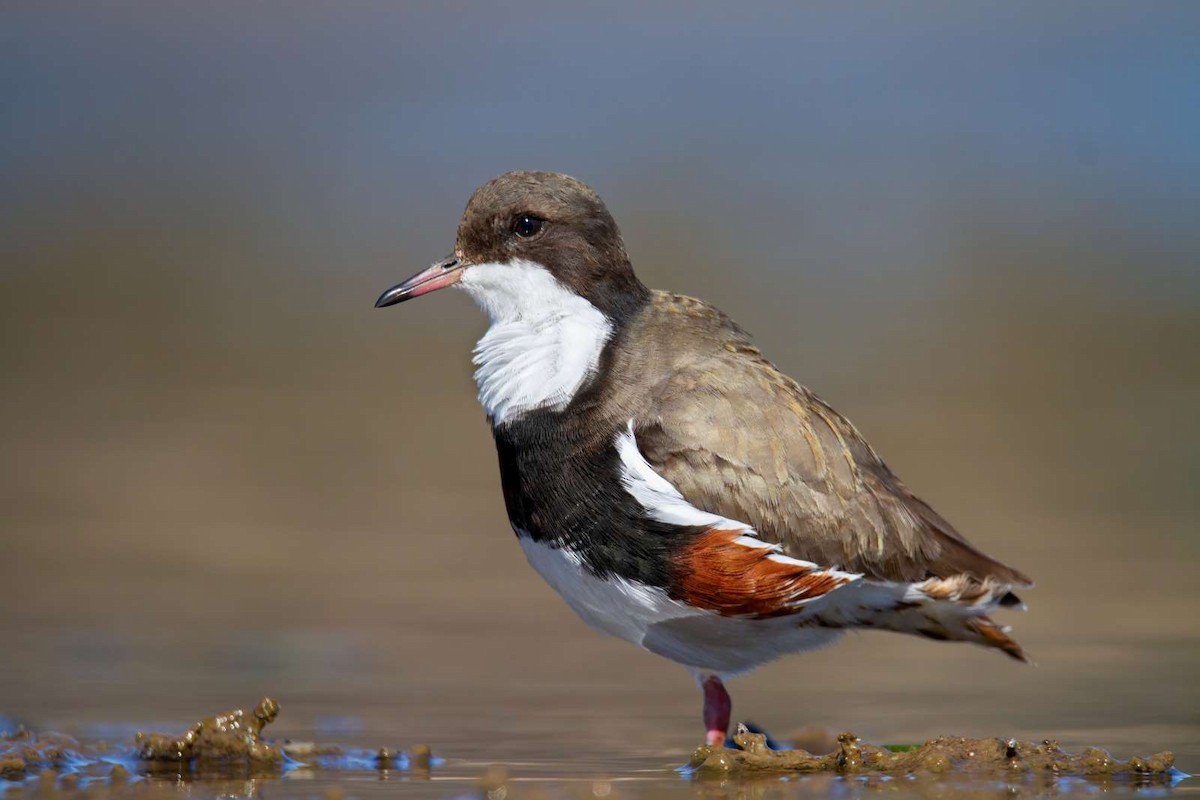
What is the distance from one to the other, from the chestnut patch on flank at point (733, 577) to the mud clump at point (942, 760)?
56 cm

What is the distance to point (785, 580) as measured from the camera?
303 inches

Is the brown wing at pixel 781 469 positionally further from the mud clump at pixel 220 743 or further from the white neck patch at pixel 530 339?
the mud clump at pixel 220 743

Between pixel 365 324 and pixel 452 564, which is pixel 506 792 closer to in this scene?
pixel 452 564

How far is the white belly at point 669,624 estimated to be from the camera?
305 inches

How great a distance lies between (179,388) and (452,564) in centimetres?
634

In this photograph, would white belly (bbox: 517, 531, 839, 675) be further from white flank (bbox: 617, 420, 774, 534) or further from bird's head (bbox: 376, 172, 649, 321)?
bird's head (bbox: 376, 172, 649, 321)

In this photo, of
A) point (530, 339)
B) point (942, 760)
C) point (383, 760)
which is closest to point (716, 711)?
point (942, 760)

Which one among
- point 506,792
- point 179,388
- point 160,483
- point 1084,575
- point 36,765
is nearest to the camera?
point 506,792

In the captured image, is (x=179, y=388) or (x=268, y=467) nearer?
(x=268, y=467)

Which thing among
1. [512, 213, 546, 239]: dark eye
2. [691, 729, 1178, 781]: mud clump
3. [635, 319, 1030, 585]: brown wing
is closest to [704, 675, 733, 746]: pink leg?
[691, 729, 1178, 781]: mud clump

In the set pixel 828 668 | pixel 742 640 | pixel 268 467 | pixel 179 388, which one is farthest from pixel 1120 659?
pixel 179 388

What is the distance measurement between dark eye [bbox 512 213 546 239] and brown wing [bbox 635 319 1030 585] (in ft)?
3.04

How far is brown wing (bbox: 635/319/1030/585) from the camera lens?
774 cm

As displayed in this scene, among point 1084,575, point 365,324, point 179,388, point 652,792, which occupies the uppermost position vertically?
point 365,324
